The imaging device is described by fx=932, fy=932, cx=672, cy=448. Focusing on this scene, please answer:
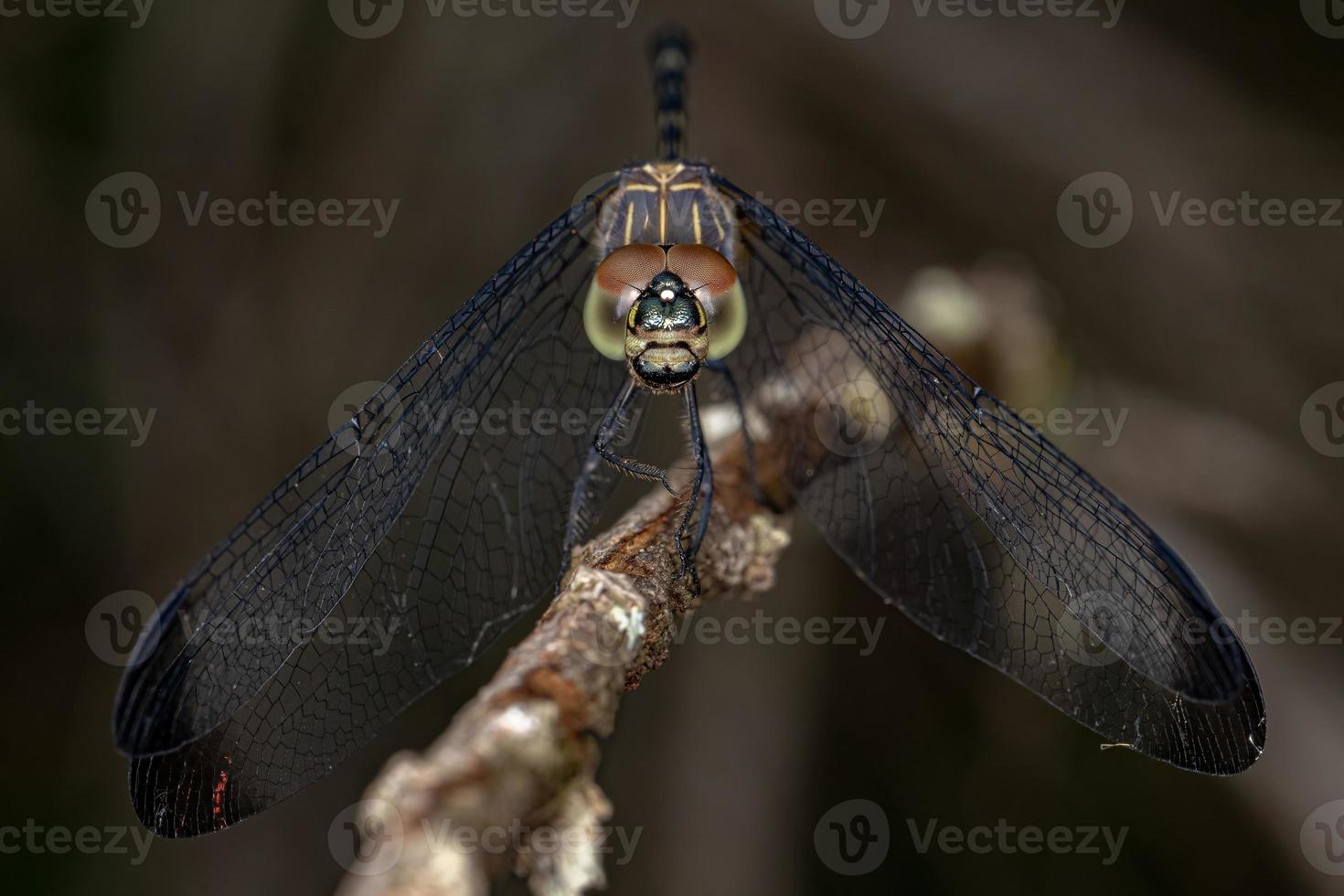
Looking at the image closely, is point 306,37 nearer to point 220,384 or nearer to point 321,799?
point 220,384

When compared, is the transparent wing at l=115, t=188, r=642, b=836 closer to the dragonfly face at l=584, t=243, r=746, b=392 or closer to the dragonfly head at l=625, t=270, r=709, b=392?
the dragonfly face at l=584, t=243, r=746, b=392

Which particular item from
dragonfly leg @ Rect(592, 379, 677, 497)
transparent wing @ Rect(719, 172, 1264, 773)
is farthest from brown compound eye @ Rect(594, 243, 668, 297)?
transparent wing @ Rect(719, 172, 1264, 773)

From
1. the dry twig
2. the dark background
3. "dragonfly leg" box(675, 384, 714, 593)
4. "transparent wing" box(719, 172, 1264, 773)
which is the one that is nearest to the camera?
the dry twig

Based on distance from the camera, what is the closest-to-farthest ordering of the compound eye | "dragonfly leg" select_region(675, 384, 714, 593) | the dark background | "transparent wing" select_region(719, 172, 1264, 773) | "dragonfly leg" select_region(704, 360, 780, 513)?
"dragonfly leg" select_region(675, 384, 714, 593) < "transparent wing" select_region(719, 172, 1264, 773) < the compound eye < "dragonfly leg" select_region(704, 360, 780, 513) < the dark background

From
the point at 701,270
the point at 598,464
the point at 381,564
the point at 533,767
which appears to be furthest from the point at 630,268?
the point at 533,767

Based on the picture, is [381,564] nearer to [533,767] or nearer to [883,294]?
[533,767]

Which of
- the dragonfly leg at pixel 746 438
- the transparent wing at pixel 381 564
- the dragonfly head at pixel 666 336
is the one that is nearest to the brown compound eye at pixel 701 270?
the dragonfly head at pixel 666 336

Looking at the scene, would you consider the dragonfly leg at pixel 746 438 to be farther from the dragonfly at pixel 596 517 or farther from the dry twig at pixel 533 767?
the dry twig at pixel 533 767
